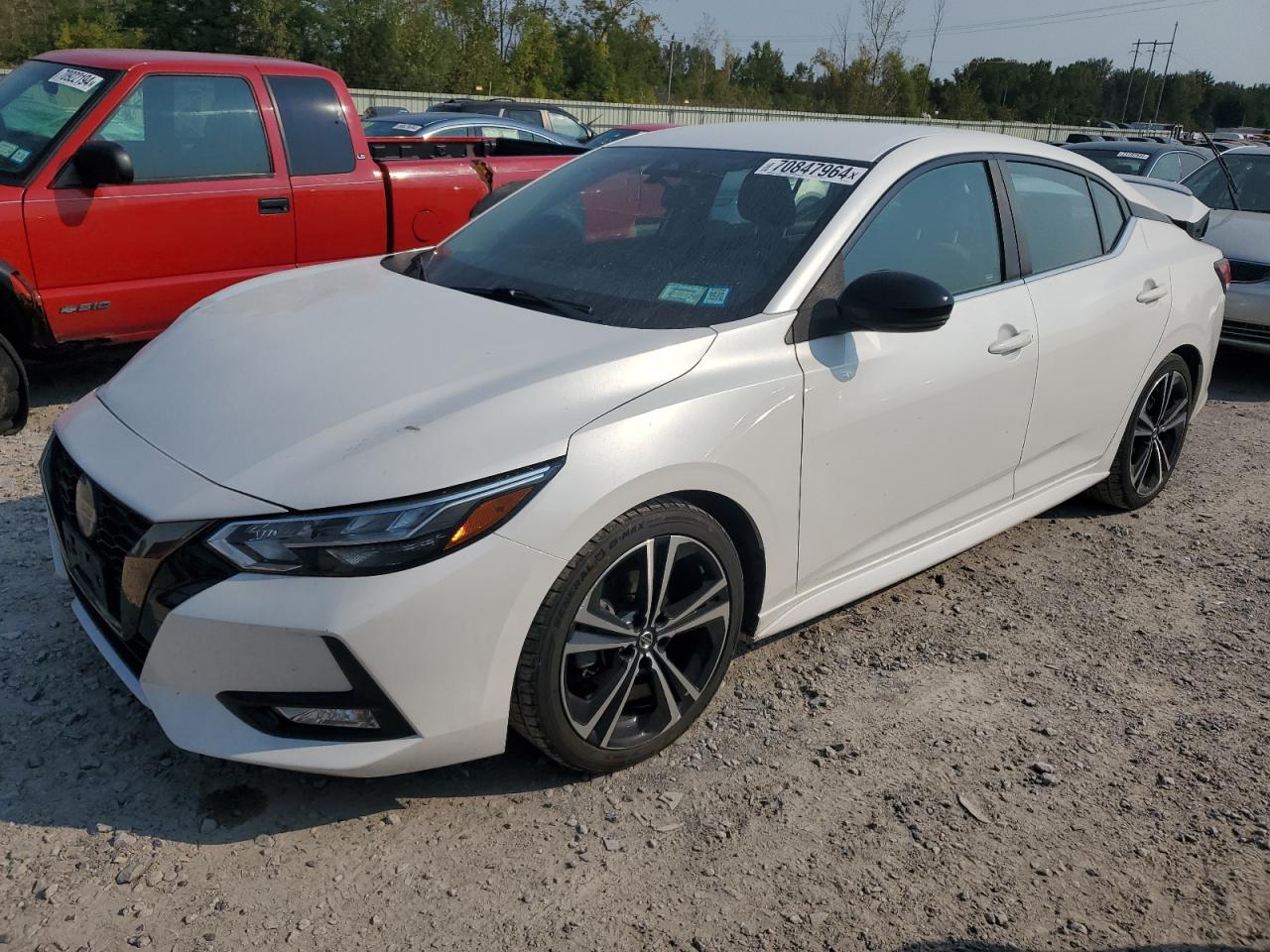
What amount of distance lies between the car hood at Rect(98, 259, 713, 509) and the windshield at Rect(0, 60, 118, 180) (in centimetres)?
277

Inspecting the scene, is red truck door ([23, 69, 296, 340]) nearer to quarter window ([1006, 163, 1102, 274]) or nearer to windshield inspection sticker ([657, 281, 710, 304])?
windshield inspection sticker ([657, 281, 710, 304])

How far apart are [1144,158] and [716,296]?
9.31 metres

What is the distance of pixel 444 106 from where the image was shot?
18.1 m

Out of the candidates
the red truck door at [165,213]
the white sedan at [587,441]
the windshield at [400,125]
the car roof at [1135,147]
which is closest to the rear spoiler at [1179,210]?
the white sedan at [587,441]

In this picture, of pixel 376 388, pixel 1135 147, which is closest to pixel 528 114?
pixel 1135 147

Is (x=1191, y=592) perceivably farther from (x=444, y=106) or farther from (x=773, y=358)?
(x=444, y=106)

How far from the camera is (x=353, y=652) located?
239cm

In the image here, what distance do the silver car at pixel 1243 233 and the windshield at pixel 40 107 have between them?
23.9 feet

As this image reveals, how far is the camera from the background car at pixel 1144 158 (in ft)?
35.0

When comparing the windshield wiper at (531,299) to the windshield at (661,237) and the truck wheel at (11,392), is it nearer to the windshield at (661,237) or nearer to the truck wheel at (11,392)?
the windshield at (661,237)

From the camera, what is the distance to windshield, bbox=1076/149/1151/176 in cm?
1066

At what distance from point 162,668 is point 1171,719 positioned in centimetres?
294

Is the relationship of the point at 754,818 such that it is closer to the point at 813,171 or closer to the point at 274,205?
the point at 813,171

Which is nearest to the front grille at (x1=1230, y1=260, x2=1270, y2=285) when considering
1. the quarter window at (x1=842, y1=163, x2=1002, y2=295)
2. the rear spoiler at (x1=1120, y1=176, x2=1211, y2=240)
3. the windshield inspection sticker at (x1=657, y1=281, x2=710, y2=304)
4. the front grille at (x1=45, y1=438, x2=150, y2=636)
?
the rear spoiler at (x1=1120, y1=176, x2=1211, y2=240)
